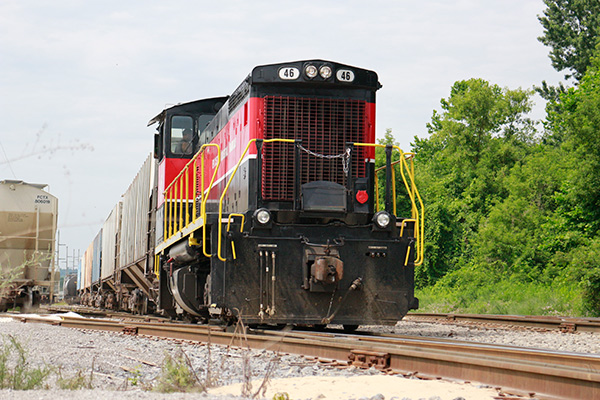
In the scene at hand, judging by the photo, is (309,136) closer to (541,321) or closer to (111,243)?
(541,321)

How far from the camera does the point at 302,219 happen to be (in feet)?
28.2

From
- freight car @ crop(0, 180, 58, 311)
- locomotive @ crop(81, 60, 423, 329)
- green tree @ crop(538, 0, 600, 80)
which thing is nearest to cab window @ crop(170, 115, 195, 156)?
locomotive @ crop(81, 60, 423, 329)

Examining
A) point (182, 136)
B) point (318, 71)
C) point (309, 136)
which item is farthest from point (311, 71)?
point (182, 136)

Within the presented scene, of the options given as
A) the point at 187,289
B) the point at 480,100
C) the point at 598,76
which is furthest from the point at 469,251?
the point at 187,289

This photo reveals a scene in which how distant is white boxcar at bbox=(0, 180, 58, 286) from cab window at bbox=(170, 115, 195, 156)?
697cm

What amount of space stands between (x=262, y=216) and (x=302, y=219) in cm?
54

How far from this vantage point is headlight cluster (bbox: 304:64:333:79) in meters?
8.79

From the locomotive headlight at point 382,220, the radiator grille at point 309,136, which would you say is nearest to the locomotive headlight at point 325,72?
the radiator grille at point 309,136

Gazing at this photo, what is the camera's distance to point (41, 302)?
19.1m

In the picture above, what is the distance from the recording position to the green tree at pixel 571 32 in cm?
3669

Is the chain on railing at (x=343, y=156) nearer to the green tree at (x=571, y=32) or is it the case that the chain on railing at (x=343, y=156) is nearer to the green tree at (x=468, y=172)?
the green tree at (x=468, y=172)

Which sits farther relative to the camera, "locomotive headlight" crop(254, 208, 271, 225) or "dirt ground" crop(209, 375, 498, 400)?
"locomotive headlight" crop(254, 208, 271, 225)

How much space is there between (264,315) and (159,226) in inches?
193

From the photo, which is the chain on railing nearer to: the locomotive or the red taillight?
the locomotive
